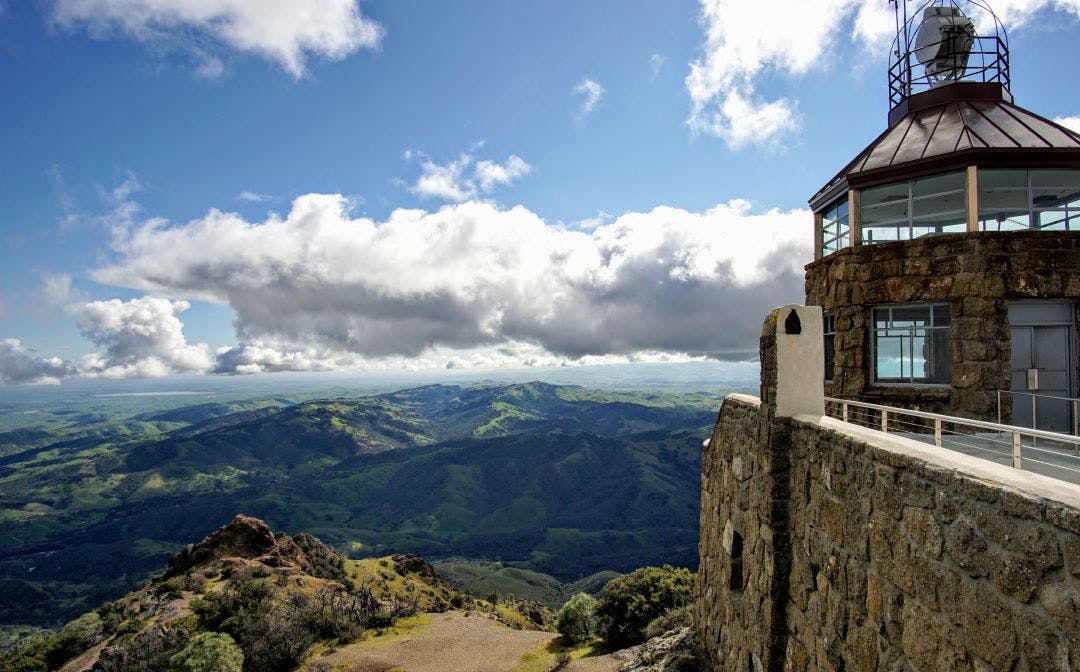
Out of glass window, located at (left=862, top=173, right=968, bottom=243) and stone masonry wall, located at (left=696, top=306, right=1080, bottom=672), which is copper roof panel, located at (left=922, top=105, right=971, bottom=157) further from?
stone masonry wall, located at (left=696, top=306, right=1080, bottom=672)

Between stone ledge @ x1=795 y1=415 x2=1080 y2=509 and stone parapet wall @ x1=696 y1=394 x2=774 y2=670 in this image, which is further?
stone parapet wall @ x1=696 y1=394 x2=774 y2=670

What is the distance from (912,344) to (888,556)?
1052 centimetres

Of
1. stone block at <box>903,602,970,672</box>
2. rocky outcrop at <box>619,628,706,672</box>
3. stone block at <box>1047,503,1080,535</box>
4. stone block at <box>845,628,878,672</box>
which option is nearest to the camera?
stone block at <box>1047,503,1080,535</box>

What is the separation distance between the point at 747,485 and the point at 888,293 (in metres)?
7.38

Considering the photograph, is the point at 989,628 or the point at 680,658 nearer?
the point at 989,628

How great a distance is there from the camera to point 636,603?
102 ft

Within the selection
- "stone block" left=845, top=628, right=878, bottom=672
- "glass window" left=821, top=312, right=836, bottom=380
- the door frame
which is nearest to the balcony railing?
"glass window" left=821, top=312, right=836, bottom=380

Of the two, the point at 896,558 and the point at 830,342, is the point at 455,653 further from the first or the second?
the point at 896,558

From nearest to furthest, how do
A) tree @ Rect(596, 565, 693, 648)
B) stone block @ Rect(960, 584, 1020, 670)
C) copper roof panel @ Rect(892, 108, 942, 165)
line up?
stone block @ Rect(960, 584, 1020, 670)
copper roof panel @ Rect(892, 108, 942, 165)
tree @ Rect(596, 565, 693, 648)

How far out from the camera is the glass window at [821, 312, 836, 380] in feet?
49.1

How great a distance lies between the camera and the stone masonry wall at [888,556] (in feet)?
11.6

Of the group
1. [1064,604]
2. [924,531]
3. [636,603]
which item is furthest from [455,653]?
[1064,604]

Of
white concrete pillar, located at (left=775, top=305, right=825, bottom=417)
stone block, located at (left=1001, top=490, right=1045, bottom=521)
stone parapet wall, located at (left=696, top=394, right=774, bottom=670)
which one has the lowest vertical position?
stone parapet wall, located at (left=696, top=394, right=774, bottom=670)

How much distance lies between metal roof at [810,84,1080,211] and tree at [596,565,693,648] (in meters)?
24.1
